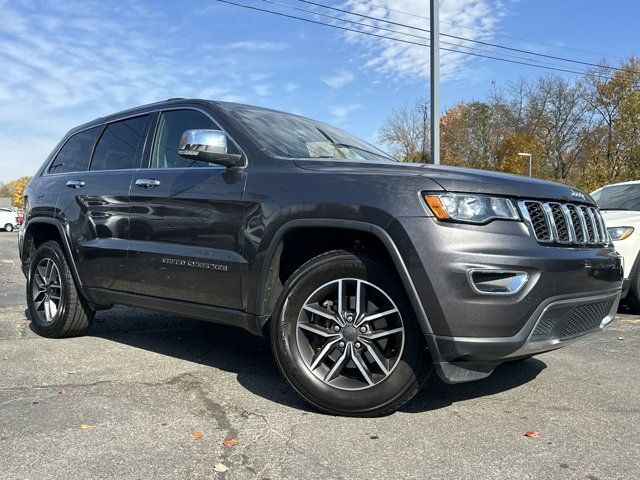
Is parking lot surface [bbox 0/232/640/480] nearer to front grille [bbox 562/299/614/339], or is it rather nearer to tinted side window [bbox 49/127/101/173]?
front grille [bbox 562/299/614/339]

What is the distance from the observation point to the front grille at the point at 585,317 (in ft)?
9.88

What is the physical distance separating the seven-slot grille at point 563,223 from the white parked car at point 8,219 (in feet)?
179

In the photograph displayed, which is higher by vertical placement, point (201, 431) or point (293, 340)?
point (293, 340)

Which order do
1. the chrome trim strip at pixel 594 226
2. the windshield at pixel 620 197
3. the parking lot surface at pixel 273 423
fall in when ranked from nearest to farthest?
1. the parking lot surface at pixel 273 423
2. the chrome trim strip at pixel 594 226
3. the windshield at pixel 620 197

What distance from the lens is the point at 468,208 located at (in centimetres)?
279

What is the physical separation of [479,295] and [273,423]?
1.26m

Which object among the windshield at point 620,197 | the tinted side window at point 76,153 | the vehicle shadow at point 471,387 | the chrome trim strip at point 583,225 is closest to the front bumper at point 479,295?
the chrome trim strip at point 583,225

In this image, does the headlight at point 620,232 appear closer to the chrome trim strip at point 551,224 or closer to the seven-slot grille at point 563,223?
the seven-slot grille at point 563,223

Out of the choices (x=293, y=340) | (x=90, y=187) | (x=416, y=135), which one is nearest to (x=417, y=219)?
(x=293, y=340)

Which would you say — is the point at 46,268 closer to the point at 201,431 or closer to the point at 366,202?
the point at 201,431

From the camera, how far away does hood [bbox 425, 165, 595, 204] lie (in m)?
2.81

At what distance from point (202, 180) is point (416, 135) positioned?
3964 centimetres

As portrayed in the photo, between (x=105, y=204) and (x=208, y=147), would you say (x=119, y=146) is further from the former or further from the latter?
(x=208, y=147)

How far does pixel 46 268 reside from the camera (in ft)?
17.1
